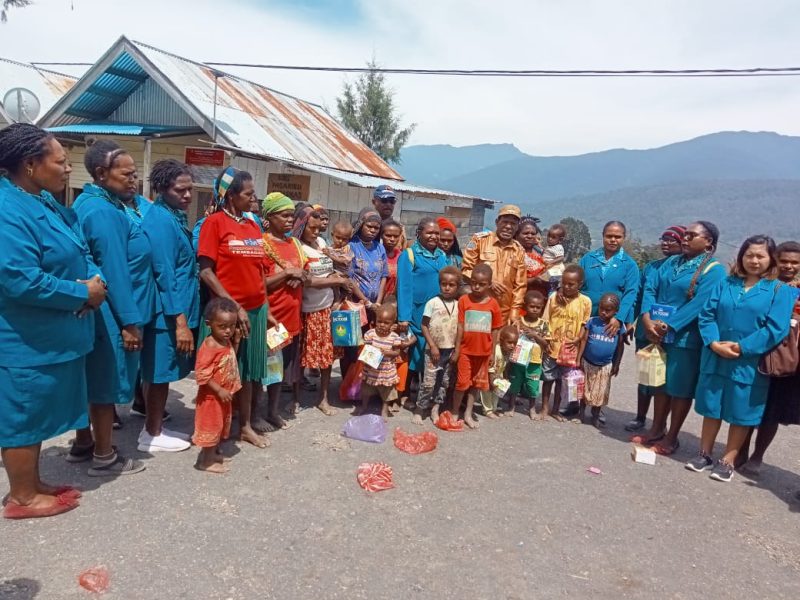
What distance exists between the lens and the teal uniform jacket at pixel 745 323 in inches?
153

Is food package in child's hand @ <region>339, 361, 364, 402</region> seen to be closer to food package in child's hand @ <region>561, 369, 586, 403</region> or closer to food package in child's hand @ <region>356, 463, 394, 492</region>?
food package in child's hand @ <region>356, 463, 394, 492</region>

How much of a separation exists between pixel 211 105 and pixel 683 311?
7.87 m

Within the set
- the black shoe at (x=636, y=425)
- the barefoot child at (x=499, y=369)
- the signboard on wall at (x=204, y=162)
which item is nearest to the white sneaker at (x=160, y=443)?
the barefoot child at (x=499, y=369)

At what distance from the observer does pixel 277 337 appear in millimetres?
4121

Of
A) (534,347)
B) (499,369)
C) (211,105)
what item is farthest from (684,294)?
(211,105)

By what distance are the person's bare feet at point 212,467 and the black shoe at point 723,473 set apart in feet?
12.1

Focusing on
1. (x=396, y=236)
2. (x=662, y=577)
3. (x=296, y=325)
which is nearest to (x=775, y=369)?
(x=662, y=577)

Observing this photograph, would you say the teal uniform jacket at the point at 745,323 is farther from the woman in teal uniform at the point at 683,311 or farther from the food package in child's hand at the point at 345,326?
the food package in child's hand at the point at 345,326

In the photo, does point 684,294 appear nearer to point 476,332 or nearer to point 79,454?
point 476,332

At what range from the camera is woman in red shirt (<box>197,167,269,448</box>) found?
370 cm

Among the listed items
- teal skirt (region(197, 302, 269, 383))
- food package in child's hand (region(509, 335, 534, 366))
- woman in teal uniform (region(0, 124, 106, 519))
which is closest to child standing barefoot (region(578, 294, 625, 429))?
food package in child's hand (region(509, 335, 534, 366))

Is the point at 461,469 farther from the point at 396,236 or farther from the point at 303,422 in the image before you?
the point at 396,236

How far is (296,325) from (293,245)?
26.4 inches

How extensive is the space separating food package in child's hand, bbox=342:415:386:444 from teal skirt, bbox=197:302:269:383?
0.88m
